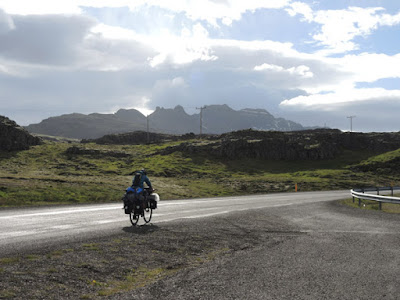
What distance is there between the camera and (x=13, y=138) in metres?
109

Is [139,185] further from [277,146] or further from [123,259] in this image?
[277,146]

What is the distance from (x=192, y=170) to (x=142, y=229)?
246 feet

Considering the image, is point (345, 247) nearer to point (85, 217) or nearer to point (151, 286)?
point (151, 286)

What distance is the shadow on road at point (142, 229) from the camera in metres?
15.4

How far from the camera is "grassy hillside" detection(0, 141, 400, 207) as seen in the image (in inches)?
2243

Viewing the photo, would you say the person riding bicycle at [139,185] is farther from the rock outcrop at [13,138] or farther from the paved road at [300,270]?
the rock outcrop at [13,138]

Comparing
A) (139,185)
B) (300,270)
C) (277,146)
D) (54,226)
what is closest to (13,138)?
(277,146)

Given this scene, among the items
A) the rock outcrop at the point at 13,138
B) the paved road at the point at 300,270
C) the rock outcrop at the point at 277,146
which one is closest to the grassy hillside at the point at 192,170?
the rock outcrop at the point at 277,146

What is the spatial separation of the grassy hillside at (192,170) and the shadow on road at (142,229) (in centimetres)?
2189

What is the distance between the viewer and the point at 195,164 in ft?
338

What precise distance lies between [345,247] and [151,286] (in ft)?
24.7

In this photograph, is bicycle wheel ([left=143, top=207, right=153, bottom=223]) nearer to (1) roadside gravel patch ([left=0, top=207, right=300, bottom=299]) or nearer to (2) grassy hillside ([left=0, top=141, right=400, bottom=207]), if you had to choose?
(1) roadside gravel patch ([left=0, top=207, right=300, bottom=299])

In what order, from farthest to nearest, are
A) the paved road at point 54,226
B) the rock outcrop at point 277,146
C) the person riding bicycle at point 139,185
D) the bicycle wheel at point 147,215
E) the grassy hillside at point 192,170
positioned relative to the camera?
the rock outcrop at point 277,146 → the grassy hillside at point 192,170 → the bicycle wheel at point 147,215 → the person riding bicycle at point 139,185 → the paved road at point 54,226

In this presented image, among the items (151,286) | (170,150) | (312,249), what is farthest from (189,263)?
(170,150)
